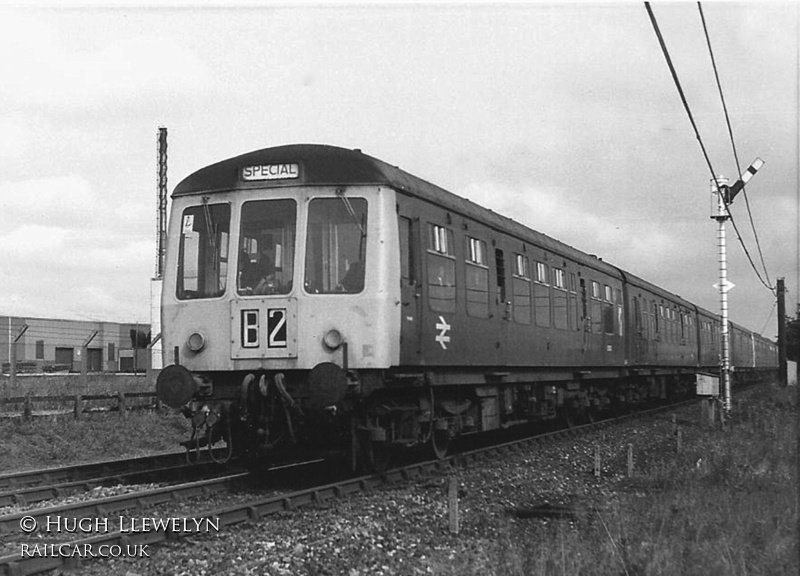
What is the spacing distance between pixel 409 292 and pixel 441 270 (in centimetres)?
109

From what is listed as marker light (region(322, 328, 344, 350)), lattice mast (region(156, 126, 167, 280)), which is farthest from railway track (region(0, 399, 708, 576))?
lattice mast (region(156, 126, 167, 280))

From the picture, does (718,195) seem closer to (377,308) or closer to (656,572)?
(377,308)

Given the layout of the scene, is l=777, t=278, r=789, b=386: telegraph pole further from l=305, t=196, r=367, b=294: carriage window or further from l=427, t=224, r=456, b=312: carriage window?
l=305, t=196, r=367, b=294: carriage window

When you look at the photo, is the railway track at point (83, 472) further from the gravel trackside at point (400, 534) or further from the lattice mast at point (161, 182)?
the lattice mast at point (161, 182)

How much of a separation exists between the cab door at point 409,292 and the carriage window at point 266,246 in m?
1.17

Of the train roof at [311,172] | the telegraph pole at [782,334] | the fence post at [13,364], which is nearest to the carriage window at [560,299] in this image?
the train roof at [311,172]

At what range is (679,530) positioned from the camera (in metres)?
7.23

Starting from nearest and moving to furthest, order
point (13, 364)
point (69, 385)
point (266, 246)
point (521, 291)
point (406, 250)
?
Answer: 1. point (266, 246)
2. point (406, 250)
3. point (521, 291)
4. point (13, 364)
5. point (69, 385)

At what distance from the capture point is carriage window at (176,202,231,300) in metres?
10.2

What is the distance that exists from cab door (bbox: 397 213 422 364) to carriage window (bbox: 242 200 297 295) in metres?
1.17

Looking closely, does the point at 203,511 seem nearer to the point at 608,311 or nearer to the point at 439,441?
the point at 439,441

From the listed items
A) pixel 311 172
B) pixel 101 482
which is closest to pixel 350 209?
pixel 311 172

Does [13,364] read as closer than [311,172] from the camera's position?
No

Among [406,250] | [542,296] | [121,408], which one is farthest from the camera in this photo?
[121,408]
